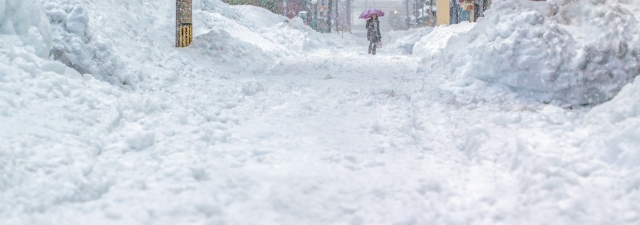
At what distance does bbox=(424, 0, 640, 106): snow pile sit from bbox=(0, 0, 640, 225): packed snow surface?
24 mm

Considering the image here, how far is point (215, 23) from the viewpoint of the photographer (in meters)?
17.3

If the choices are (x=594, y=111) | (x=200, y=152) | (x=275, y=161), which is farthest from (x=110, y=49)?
(x=594, y=111)

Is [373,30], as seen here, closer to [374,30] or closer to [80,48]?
[374,30]

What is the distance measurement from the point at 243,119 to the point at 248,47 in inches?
333

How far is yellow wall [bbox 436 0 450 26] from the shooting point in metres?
32.8

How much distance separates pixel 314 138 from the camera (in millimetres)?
5328

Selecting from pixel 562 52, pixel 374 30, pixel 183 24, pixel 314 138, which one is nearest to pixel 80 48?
pixel 314 138

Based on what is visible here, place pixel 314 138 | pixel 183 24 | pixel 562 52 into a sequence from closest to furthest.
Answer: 1. pixel 314 138
2. pixel 562 52
3. pixel 183 24

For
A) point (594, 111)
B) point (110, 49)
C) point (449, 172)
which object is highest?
point (110, 49)

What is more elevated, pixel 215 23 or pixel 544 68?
pixel 215 23

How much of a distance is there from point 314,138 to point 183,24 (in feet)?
25.5

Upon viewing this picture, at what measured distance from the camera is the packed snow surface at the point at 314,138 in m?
3.51

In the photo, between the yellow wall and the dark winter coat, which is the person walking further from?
the yellow wall

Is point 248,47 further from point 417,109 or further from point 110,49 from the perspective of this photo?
point 417,109
